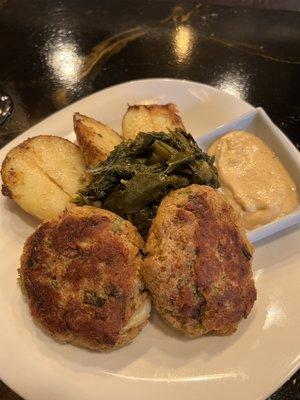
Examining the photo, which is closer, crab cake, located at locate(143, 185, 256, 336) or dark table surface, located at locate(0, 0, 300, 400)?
crab cake, located at locate(143, 185, 256, 336)

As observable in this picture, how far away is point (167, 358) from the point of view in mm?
1807

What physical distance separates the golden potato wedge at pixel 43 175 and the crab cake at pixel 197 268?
0.57 m

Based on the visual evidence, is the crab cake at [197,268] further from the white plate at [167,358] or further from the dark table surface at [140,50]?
the dark table surface at [140,50]

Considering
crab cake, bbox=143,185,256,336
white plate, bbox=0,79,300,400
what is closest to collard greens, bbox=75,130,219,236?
crab cake, bbox=143,185,256,336

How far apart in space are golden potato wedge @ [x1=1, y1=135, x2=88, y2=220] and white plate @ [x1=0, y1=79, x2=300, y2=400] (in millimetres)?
289

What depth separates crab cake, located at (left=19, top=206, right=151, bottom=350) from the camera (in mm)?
1667

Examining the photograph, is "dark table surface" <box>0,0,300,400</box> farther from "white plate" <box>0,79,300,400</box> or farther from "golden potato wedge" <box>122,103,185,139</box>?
"white plate" <box>0,79,300,400</box>

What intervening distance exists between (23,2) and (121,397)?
3.01 m

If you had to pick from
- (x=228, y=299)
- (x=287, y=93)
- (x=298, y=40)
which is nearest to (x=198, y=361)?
(x=228, y=299)

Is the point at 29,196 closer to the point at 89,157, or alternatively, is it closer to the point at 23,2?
the point at 89,157

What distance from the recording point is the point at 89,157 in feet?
7.13

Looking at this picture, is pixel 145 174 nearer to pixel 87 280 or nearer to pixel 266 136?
pixel 87 280

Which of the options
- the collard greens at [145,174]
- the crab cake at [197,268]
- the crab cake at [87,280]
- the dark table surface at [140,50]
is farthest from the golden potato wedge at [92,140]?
the dark table surface at [140,50]

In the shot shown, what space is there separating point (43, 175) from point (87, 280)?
0.67 m
